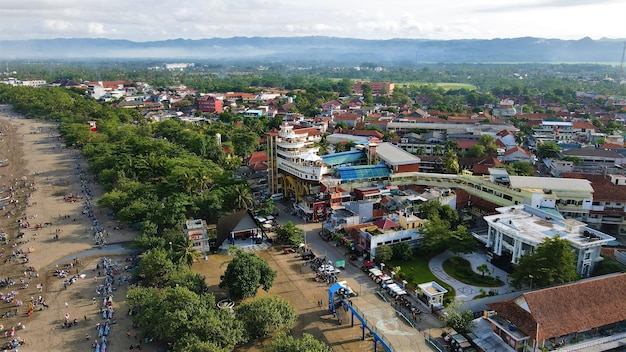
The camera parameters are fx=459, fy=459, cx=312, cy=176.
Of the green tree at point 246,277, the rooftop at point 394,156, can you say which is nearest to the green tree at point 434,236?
the green tree at point 246,277

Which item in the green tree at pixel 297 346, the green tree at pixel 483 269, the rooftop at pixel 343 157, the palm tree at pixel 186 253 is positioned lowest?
the green tree at pixel 483 269

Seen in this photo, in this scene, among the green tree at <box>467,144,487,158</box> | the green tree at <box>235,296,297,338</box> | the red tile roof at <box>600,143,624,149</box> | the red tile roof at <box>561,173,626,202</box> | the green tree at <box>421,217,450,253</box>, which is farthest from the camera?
the red tile roof at <box>600,143,624,149</box>

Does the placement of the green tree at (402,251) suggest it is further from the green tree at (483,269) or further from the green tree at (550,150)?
the green tree at (550,150)

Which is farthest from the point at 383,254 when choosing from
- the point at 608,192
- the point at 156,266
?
the point at 608,192

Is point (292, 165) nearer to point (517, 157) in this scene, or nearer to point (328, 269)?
point (328, 269)

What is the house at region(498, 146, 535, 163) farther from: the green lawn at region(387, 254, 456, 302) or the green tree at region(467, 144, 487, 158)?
the green lawn at region(387, 254, 456, 302)

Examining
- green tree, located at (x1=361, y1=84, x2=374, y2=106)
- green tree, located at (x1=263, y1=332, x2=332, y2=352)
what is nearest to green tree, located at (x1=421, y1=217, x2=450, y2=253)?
green tree, located at (x1=263, y1=332, x2=332, y2=352)

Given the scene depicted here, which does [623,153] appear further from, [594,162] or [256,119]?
[256,119]
